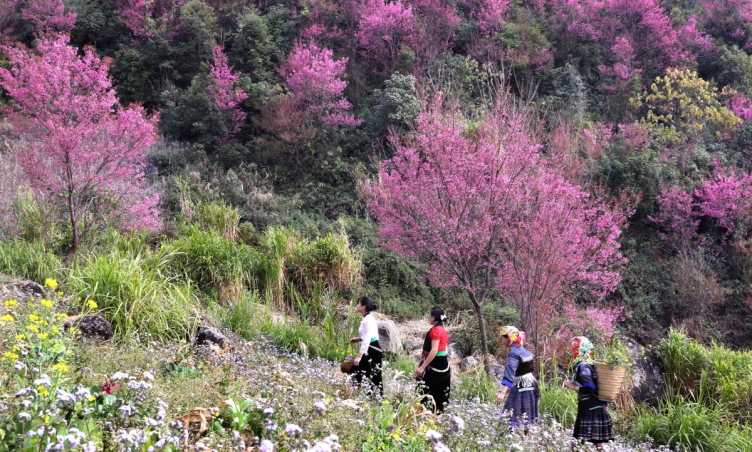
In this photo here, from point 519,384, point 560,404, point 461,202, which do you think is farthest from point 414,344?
point 519,384

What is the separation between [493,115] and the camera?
341 inches

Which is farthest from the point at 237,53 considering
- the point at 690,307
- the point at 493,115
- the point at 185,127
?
the point at 690,307

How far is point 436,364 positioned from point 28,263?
229 inches

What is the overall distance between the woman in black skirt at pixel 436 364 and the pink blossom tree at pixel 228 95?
11.5 meters

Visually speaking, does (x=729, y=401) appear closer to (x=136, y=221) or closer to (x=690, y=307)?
(x=690, y=307)

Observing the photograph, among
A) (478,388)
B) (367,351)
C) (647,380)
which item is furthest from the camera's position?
(647,380)

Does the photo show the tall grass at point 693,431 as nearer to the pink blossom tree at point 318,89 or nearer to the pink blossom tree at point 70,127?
the pink blossom tree at point 70,127

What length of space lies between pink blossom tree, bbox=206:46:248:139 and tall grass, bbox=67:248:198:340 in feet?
30.4

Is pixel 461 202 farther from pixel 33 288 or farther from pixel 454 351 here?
→ pixel 33 288

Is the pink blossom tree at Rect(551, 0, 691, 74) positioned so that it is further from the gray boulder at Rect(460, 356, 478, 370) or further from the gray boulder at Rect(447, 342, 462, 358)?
the gray boulder at Rect(460, 356, 478, 370)

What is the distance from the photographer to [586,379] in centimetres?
470

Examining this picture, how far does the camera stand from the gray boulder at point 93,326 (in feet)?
17.7

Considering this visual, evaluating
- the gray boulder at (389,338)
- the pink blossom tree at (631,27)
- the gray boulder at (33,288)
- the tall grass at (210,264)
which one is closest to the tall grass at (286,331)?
the gray boulder at (389,338)

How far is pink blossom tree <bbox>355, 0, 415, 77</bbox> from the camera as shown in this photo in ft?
56.9
